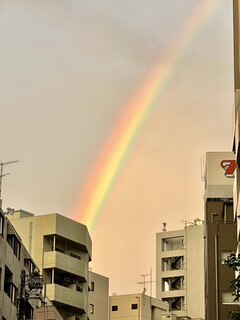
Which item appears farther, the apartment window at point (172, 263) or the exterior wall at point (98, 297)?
the apartment window at point (172, 263)

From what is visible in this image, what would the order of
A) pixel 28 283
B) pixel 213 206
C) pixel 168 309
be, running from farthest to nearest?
pixel 168 309 → pixel 213 206 → pixel 28 283

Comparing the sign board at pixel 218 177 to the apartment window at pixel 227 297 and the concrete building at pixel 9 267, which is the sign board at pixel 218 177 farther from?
the concrete building at pixel 9 267

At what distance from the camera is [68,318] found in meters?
118

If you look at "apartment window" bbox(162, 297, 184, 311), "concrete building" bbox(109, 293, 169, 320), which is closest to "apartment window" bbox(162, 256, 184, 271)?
"apartment window" bbox(162, 297, 184, 311)

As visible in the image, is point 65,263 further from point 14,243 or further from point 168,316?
point 14,243

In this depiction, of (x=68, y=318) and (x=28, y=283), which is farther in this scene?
(x=68, y=318)

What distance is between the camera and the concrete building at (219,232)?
357 ft

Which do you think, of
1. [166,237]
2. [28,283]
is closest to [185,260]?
[166,237]

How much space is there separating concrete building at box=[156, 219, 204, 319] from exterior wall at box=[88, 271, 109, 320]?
16286 mm

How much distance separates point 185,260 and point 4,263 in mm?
103078

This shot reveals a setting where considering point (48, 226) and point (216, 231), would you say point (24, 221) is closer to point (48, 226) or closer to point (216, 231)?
point (48, 226)

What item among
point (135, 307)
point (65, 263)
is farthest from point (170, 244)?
point (65, 263)

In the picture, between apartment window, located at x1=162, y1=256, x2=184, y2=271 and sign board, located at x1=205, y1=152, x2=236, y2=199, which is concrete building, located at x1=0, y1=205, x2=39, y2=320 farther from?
apartment window, located at x1=162, y1=256, x2=184, y2=271

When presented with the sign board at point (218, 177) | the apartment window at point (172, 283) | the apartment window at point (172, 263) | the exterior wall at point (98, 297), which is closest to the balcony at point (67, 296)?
the exterior wall at point (98, 297)
